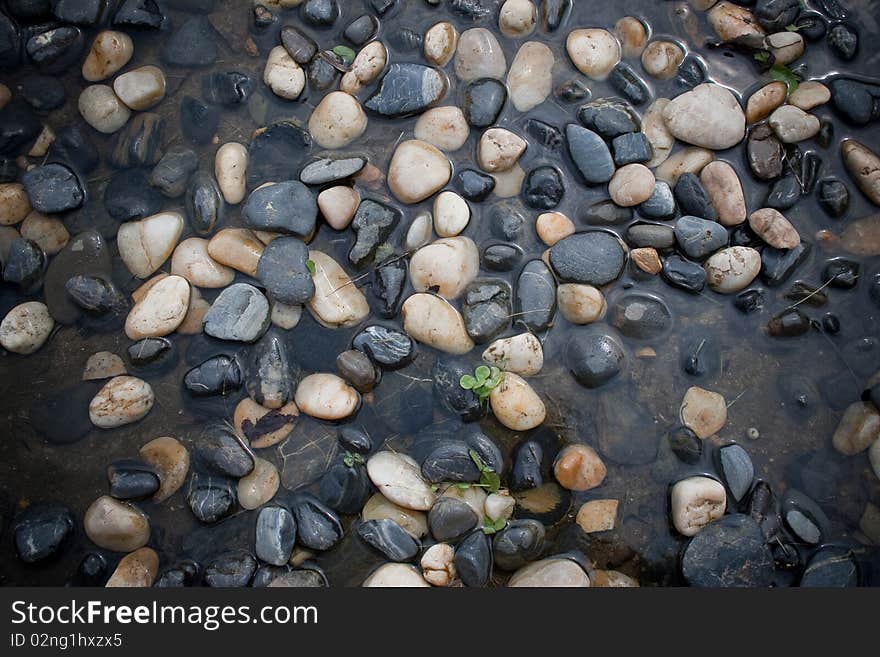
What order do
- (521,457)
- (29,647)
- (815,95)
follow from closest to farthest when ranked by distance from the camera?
(29,647) < (521,457) < (815,95)

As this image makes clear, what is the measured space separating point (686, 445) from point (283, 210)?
1.56m

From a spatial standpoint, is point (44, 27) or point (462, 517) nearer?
point (462, 517)

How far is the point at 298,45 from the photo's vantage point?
2.63 meters

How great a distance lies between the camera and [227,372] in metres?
2.45

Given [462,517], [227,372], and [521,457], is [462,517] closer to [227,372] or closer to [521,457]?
[521,457]

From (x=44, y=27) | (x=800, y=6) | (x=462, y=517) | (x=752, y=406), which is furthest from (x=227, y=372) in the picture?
(x=800, y=6)

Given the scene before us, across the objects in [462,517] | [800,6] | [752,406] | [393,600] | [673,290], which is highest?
[800,6]

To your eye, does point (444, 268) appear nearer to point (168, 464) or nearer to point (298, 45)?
point (298, 45)

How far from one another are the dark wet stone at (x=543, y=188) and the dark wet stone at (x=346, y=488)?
3.55 feet

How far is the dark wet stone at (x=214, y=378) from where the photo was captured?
2438 mm

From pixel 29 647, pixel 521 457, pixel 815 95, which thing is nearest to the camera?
pixel 29 647

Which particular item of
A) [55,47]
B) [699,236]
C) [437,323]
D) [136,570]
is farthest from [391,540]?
[55,47]

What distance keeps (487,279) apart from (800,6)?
1529mm

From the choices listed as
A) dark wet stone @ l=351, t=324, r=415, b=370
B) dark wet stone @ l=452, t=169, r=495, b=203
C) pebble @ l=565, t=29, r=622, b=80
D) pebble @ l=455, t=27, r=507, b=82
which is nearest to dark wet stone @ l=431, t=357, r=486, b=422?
dark wet stone @ l=351, t=324, r=415, b=370
